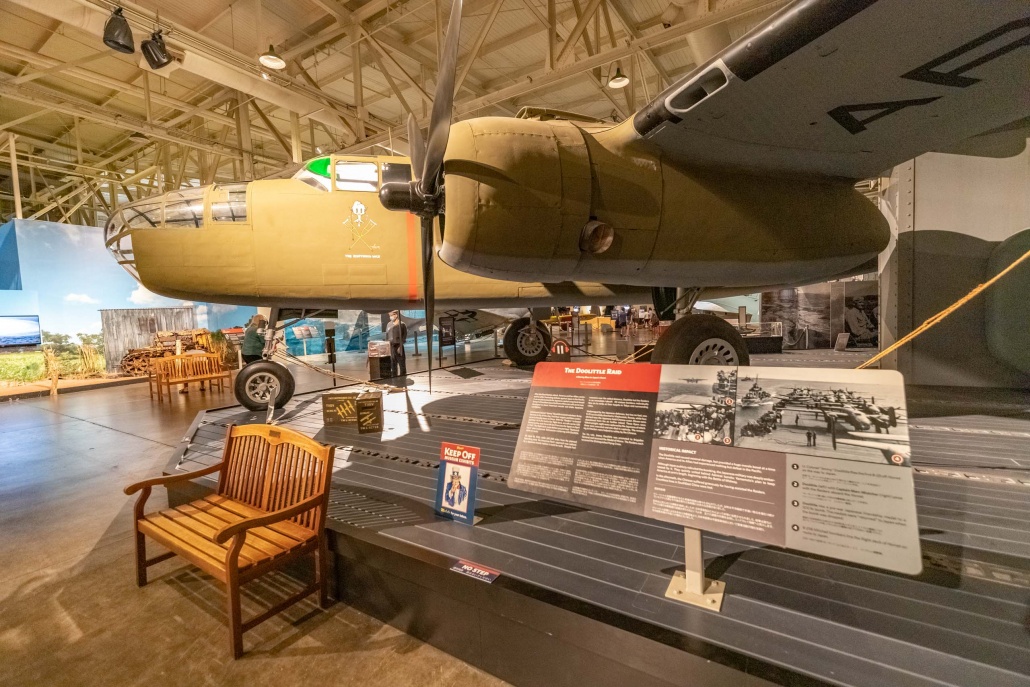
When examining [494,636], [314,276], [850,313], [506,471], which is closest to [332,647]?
[494,636]

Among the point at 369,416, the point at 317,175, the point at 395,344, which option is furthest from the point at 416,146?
the point at 395,344

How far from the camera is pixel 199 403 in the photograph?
321 inches

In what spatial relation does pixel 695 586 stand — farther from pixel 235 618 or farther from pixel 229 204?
pixel 229 204

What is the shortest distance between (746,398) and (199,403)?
374 inches

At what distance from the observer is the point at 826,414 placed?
1.36 metres

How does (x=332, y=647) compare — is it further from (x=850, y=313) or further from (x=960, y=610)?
(x=850, y=313)

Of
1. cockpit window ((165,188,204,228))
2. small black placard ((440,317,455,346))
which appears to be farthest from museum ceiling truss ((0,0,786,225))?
small black placard ((440,317,455,346))

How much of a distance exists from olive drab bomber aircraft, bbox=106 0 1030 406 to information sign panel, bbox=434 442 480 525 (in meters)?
1.17

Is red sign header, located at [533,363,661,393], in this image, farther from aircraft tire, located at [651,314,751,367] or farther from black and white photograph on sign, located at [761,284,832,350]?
black and white photograph on sign, located at [761,284,832,350]

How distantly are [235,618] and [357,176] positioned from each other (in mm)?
3807

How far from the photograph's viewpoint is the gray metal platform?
1.38 m

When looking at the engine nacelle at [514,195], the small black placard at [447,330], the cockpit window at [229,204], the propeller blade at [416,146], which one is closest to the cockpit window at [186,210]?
the cockpit window at [229,204]

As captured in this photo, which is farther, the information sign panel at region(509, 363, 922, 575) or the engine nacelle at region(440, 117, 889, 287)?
the engine nacelle at region(440, 117, 889, 287)

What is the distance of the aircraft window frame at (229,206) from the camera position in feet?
13.6
